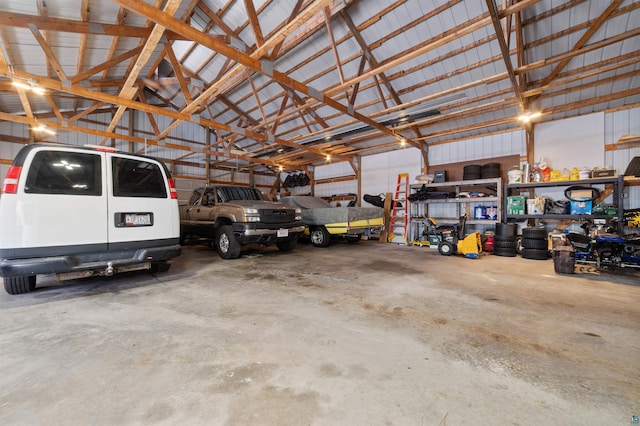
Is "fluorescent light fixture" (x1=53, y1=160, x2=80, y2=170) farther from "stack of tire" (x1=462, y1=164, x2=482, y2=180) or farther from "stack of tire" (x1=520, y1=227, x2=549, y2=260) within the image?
"stack of tire" (x1=462, y1=164, x2=482, y2=180)

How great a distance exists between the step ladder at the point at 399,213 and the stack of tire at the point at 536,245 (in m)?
3.50

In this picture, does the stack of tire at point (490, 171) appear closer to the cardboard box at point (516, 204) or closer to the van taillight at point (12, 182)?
the cardboard box at point (516, 204)

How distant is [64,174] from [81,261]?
0.99 metres

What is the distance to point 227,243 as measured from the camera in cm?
525

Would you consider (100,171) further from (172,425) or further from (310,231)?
(310,231)

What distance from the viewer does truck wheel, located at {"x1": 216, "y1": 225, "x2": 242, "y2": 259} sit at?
5109 mm

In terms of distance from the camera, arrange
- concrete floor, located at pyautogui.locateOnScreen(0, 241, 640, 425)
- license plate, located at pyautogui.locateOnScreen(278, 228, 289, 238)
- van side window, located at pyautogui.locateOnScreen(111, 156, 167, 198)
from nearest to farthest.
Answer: concrete floor, located at pyautogui.locateOnScreen(0, 241, 640, 425)
van side window, located at pyautogui.locateOnScreen(111, 156, 167, 198)
license plate, located at pyautogui.locateOnScreen(278, 228, 289, 238)

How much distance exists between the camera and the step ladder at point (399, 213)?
9.01 metres

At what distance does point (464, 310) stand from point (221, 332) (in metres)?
2.37

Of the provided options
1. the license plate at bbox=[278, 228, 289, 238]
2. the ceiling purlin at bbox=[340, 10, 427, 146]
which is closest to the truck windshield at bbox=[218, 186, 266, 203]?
the license plate at bbox=[278, 228, 289, 238]

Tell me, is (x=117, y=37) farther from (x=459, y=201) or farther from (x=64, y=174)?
(x=459, y=201)

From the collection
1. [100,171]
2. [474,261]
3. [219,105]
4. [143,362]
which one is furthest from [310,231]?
[219,105]

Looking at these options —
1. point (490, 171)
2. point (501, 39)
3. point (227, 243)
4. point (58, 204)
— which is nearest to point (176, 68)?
point (227, 243)

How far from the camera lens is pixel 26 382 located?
4.83ft
